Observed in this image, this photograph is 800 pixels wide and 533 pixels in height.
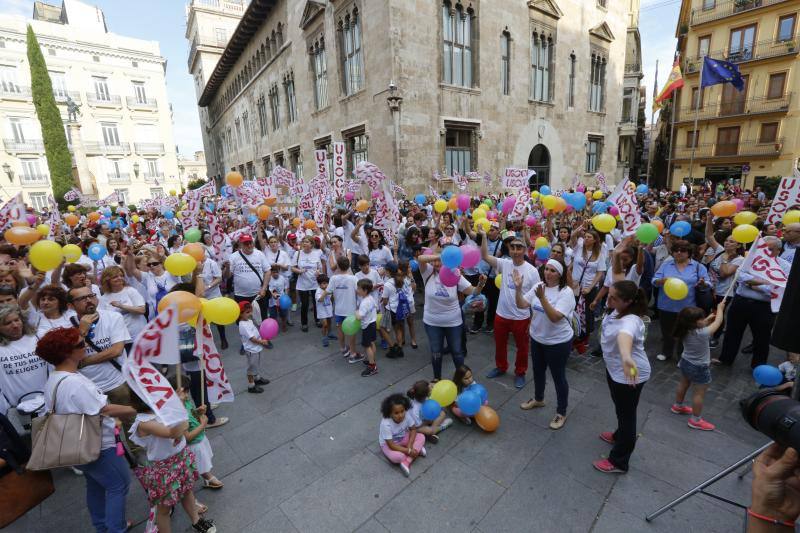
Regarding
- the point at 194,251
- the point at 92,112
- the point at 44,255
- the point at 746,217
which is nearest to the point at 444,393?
the point at 194,251

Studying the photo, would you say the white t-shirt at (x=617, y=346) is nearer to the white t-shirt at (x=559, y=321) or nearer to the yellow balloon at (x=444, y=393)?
the white t-shirt at (x=559, y=321)

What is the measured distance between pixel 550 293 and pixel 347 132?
599 inches

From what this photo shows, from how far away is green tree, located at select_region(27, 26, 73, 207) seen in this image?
29.0 m

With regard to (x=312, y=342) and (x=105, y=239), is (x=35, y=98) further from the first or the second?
(x=312, y=342)

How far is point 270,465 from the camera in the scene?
Result: 354cm

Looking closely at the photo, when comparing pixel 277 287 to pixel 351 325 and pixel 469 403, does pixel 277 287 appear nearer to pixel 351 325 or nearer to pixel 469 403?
pixel 351 325

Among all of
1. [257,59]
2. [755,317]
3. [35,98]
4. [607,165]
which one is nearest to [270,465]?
[755,317]

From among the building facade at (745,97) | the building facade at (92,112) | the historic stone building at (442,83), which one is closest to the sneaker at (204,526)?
the historic stone building at (442,83)

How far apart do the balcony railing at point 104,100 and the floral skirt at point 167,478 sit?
45.2 m

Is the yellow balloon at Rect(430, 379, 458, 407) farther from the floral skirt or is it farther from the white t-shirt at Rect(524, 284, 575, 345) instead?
the floral skirt

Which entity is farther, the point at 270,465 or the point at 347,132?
the point at 347,132

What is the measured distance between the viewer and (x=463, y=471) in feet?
11.1

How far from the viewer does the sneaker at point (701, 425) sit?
12.3ft

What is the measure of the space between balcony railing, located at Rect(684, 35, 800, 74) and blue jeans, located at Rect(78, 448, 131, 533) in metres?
35.8
